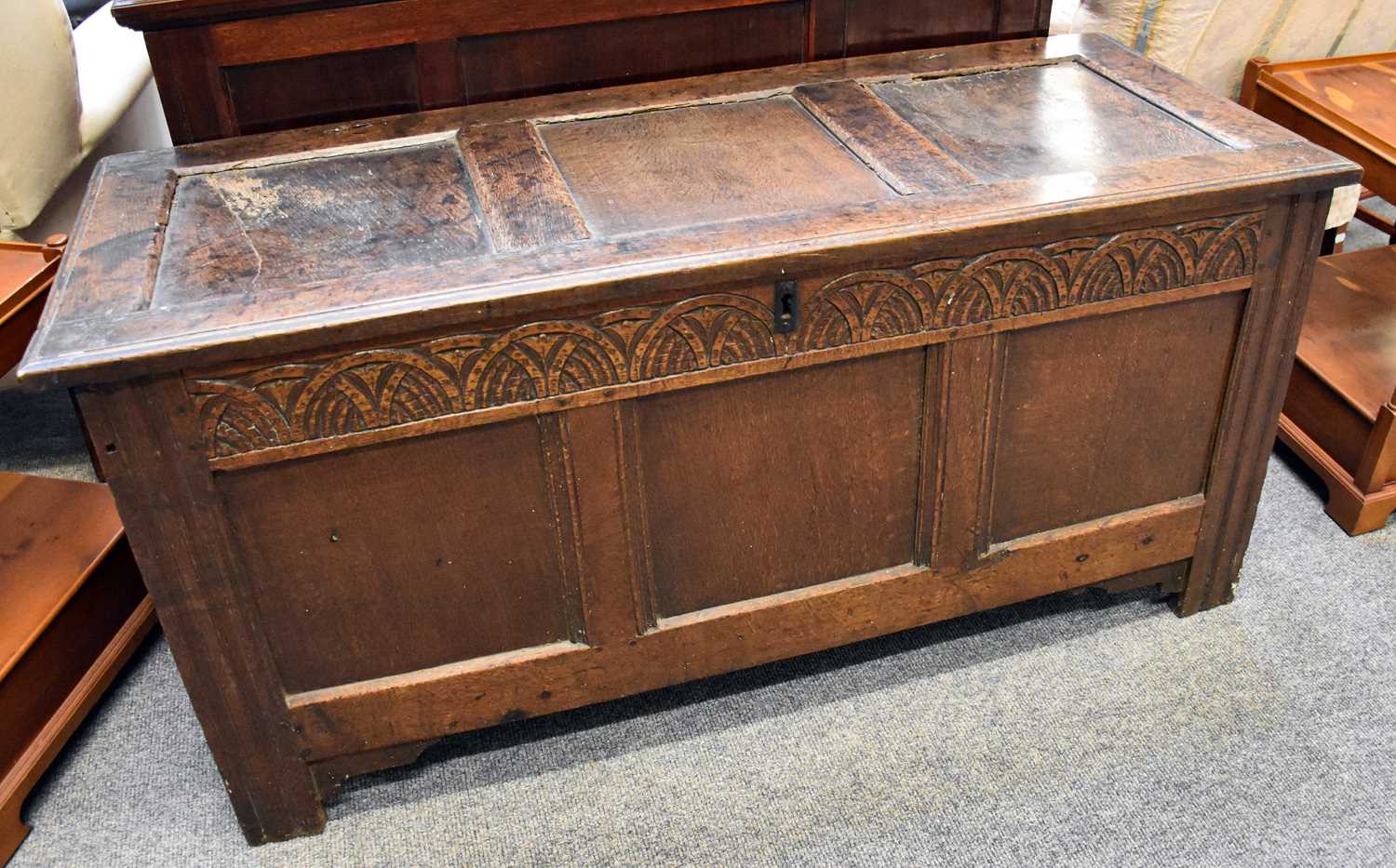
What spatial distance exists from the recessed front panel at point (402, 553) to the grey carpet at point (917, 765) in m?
0.27

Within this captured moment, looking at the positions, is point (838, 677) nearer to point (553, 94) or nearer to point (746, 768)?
point (746, 768)

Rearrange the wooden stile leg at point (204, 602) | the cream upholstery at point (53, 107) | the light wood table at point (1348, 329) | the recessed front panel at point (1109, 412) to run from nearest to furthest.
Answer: the wooden stile leg at point (204, 602) → the recessed front panel at point (1109, 412) → the light wood table at point (1348, 329) → the cream upholstery at point (53, 107)

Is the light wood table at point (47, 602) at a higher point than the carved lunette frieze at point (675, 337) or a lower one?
lower

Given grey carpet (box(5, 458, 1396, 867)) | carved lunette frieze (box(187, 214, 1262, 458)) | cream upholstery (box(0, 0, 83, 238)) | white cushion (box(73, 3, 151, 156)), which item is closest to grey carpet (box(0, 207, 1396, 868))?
grey carpet (box(5, 458, 1396, 867))

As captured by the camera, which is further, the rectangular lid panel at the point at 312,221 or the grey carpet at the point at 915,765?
the grey carpet at the point at 915,765

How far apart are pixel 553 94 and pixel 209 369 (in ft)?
2.78

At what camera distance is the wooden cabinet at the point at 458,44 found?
74.9 inches

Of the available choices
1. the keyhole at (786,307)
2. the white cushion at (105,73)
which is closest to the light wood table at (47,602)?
the white cushion at (105,73)

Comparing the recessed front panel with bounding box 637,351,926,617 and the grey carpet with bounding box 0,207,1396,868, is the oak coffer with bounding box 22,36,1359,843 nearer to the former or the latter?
the recessed front panel with bounding box 637,351,926,617

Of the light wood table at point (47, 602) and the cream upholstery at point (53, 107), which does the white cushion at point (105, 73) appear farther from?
the light wood table at point (47, 602)

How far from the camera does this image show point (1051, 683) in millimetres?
2033

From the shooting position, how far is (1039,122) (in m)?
1.90

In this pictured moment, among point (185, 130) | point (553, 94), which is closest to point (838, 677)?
point (553, 94)

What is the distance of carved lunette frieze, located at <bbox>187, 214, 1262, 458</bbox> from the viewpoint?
1.50m
